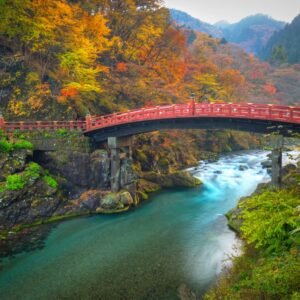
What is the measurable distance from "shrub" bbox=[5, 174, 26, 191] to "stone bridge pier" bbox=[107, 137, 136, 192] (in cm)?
769

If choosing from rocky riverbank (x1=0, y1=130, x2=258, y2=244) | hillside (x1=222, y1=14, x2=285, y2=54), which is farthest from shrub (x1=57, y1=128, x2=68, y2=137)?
hillside (x1=222, y1=14, x2=285, y2=54)

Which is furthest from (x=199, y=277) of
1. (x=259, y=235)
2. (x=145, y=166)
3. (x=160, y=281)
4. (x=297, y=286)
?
(x=145, y=166)

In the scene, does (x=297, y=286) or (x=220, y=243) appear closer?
(x=297, y=286)

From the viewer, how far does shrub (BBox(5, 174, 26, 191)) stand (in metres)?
21.2

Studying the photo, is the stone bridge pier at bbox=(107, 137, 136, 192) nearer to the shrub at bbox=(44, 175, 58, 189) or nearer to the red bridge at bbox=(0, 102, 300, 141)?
the red bridge at bbox=(0, 102, 300, 141)

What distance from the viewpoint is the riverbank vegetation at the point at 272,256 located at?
8.72 meters

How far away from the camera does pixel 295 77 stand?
240ft

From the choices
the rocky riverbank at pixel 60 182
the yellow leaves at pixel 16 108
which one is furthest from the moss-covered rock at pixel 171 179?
the yellow leaves at pixel 16 108

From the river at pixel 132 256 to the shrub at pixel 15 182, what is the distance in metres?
4.16

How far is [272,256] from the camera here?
10820 mm

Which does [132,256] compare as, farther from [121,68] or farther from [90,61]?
[121,68]

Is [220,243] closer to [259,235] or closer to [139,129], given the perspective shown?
[259,235]

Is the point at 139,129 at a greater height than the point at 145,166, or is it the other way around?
the point at 139,129

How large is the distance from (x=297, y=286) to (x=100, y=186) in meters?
20.2
